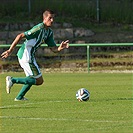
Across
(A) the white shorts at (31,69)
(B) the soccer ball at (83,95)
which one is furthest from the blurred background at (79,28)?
(A) the white shorts at (31,69)

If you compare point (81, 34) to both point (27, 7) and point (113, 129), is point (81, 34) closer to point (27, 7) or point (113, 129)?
point (27, 7)

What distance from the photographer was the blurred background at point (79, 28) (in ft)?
92.2

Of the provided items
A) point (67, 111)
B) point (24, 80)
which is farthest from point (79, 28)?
point (67, 111)

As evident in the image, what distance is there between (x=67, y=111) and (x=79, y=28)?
19.1 m

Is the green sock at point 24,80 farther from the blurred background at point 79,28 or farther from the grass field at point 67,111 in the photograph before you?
the blurred background at point 79,28

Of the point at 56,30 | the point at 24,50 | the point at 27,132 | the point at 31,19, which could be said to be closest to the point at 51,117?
the point at 27,132

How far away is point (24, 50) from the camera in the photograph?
14078 mm

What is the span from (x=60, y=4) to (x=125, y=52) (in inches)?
269

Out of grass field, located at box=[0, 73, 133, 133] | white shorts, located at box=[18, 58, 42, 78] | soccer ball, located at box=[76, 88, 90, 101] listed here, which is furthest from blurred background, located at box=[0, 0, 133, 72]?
white shorts, located at box=[18, 58, 42, 78]

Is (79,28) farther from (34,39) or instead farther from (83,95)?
(34,39)

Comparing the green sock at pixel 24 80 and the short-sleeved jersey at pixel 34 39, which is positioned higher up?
the short-sleeved jersey at pixel 34 39

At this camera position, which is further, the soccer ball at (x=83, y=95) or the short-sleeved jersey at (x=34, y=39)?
the soccer ball at (x=83, y=95)

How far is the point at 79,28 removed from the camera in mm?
31531

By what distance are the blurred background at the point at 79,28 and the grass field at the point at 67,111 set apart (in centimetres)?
868
